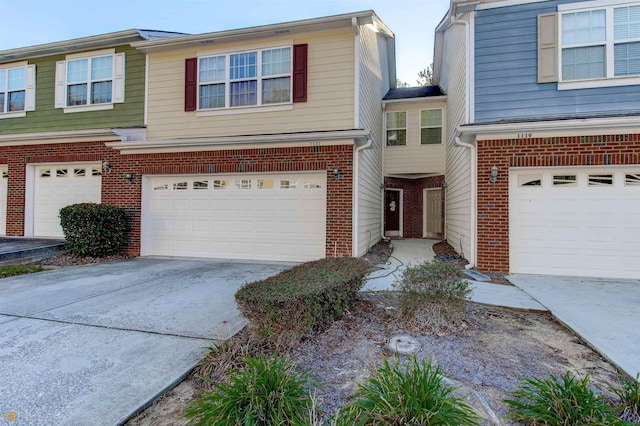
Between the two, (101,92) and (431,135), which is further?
(431,135)

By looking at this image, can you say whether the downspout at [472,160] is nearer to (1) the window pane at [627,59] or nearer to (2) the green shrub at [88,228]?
(1) the window pane at [627,59]

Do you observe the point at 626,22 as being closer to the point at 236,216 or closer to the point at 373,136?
the point at 373,136

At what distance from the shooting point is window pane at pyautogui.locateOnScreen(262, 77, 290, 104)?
8180mm

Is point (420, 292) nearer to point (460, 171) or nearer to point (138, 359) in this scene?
point (138, 359)

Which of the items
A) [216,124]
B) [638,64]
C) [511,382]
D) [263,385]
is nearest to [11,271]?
[216,124]

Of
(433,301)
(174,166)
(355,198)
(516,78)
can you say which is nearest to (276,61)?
(174,166)

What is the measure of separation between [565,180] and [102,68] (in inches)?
477

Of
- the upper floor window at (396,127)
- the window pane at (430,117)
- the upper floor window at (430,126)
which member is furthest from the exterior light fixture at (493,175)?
the upper floor window at (396,127)

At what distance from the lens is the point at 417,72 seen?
28828 mm

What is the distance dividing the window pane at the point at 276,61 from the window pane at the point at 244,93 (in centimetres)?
44

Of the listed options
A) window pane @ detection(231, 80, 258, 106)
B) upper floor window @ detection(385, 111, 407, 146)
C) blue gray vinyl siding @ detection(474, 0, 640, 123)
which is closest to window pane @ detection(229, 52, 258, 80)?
window pane @ detection(231, 80, 258, 106)

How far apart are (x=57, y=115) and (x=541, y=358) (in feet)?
42.1

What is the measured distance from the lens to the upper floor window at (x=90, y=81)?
373 inches

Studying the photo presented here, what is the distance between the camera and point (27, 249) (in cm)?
796
